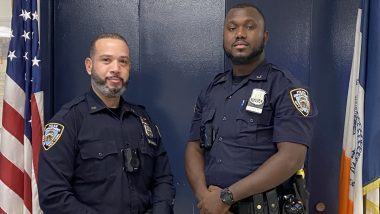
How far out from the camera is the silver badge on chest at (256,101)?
200cm

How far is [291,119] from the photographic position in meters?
1.92

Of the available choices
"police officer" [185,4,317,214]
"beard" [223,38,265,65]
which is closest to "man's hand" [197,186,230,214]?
"police officer" [185,4,317,214]

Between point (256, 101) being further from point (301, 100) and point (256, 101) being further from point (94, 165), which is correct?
point (94, 165)

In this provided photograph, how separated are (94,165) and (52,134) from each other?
226mm

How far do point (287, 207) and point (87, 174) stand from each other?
35.0 inches

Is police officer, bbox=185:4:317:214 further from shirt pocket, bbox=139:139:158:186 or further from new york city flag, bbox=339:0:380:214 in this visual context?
new york city flag, bbox=339:0:380:214

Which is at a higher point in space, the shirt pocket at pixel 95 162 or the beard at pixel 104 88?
the beard at pixel 104 88

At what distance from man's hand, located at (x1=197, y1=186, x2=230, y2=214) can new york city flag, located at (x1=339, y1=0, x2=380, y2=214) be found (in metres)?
0.79

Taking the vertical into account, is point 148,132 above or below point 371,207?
above

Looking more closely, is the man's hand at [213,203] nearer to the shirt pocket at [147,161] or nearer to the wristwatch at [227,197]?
the wristwatch at [227,197]

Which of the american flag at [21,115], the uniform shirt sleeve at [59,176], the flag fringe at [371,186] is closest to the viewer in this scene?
the uniform shirt sleeve at [59,176]

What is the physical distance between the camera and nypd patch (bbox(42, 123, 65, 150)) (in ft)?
6.32

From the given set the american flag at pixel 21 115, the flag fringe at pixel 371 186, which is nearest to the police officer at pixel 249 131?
the flag fringe at pixel 371 186

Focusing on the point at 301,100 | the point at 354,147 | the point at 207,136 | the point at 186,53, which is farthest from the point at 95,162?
the point at 354,147
